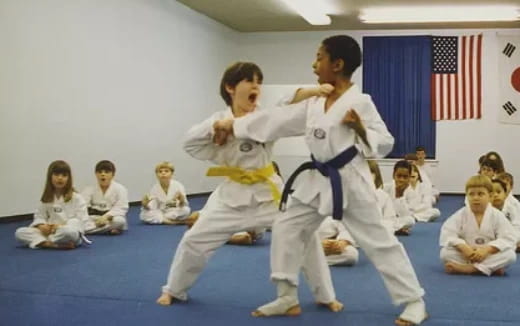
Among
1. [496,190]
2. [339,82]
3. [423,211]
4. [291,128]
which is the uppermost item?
[339,82]

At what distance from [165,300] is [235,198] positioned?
69 cm

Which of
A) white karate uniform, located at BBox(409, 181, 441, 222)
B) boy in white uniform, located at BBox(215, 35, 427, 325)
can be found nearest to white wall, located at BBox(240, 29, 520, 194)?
white karate uniform, located at BBox(409, 181, 441, 222)

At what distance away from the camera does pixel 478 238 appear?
4.56 meters

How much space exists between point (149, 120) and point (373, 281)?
22.5 ft

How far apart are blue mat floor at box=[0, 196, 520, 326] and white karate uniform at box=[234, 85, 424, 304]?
0.27 meters

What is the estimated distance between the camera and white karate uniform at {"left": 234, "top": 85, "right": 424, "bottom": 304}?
305cm

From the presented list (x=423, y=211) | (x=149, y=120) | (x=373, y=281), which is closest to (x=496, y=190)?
A: (x=373, y=281)

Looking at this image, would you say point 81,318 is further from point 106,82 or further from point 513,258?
point 106,82

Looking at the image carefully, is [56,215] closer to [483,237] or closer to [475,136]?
[483,237]

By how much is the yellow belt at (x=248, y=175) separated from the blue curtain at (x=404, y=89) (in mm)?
10106

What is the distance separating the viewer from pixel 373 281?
4156mm

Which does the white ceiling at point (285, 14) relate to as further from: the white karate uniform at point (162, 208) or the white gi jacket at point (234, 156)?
the white gi jacket at point (234, 156)

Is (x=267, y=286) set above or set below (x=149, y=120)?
below

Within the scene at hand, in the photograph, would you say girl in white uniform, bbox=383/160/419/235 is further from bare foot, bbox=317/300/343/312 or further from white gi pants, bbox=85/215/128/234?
bare foot, bbox=317/300/343/312
